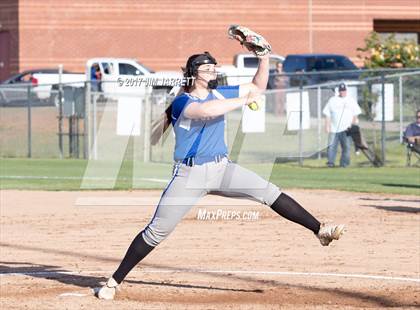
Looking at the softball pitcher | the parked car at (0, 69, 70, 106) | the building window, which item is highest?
the building window

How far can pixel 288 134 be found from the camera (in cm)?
2739

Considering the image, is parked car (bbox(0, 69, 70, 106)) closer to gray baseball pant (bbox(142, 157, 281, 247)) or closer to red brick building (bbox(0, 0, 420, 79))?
red brick building (bbox(0, 0, 420, 79))

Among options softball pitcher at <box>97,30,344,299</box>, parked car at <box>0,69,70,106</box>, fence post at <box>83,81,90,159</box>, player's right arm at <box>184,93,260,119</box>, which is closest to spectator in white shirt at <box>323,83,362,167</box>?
fence post at <box>83,81,90,159</box>

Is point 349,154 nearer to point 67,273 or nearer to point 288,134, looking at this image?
point 288,134

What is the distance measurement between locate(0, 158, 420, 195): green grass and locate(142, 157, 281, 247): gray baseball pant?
10.7 metres

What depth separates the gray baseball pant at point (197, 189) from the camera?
29.7 ft

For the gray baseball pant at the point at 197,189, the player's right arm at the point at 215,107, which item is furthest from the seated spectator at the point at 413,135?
the player's right arm at the point at 215,107

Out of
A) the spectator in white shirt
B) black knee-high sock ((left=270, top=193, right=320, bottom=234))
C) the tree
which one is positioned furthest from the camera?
the tree

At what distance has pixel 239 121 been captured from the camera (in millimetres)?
28562

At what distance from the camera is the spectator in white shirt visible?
25.6 metres

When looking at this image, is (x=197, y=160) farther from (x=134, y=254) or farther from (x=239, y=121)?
(x=239, y=121)

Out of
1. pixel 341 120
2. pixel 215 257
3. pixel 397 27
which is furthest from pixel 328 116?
pixel 397 27

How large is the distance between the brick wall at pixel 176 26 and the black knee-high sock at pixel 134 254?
3865cm

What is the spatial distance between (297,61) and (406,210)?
82.1 ft
